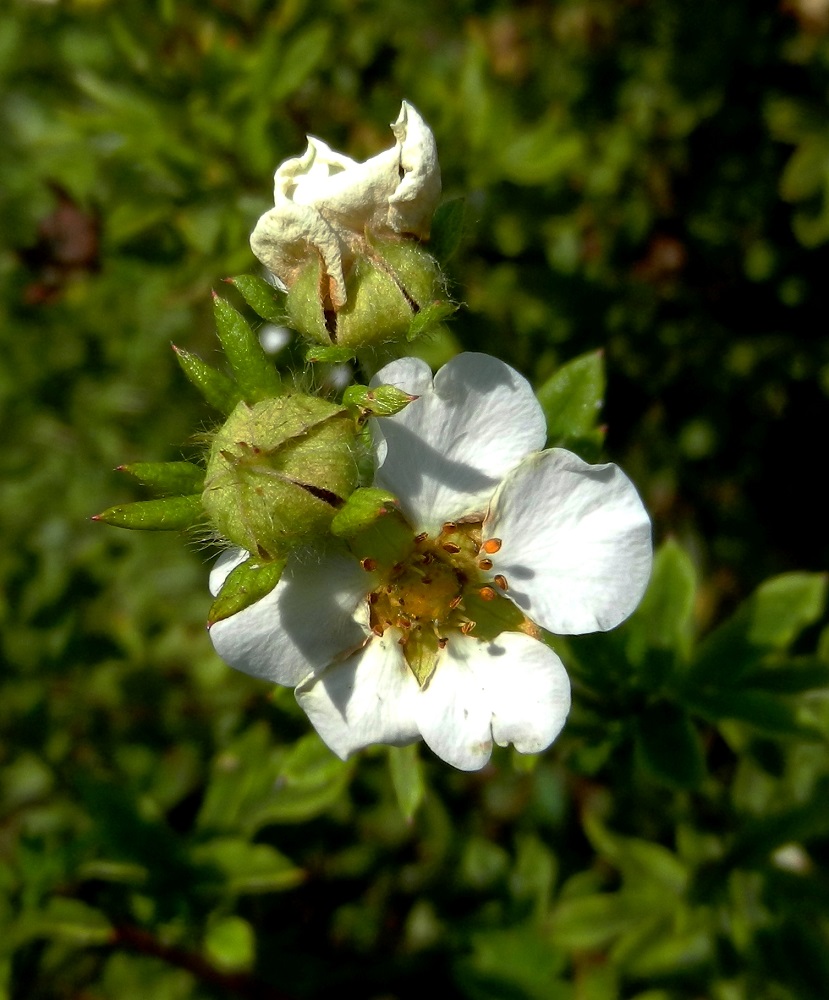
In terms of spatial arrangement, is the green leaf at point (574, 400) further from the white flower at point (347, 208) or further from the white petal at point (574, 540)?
the white flower at point (347, 208)

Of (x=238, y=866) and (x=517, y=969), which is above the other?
(x=238, y=866)

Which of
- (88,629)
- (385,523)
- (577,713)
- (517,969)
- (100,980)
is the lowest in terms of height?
(100,980)

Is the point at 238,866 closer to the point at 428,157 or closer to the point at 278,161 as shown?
the point at 428,157

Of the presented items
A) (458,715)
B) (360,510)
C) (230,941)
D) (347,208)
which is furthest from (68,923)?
(347,208)

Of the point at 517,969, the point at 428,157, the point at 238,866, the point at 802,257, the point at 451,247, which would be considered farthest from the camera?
the point at 802,257

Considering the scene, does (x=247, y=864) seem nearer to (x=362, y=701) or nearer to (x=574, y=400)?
(x=362, y=701)

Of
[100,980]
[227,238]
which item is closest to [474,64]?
[227,238]
